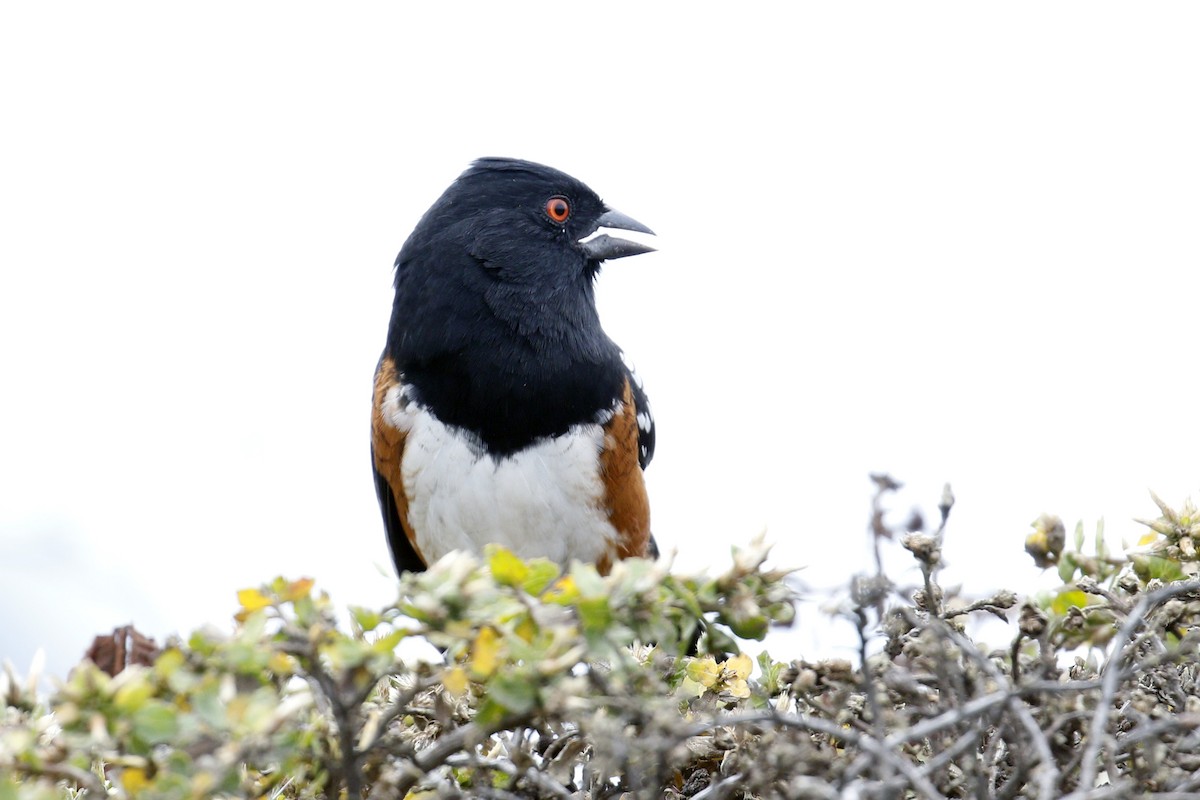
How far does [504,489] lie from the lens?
385 cm

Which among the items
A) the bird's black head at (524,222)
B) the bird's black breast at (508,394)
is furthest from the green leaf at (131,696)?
the bird's black head at (524,222)

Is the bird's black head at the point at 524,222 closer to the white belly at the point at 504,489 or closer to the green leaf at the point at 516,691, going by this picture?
the white belly at the point at 504,489

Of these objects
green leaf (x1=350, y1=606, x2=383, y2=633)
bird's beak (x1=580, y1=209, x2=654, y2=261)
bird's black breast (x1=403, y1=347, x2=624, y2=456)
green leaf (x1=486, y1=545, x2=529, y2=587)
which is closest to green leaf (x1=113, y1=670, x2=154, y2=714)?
green leaf (x1=350, y1=606, x2=383, y2=633)

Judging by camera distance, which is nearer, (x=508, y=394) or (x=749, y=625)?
(x=749, y=625)

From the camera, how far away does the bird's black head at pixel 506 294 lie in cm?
379

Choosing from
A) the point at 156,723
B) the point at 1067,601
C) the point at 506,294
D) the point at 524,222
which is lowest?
the point at 1067,601

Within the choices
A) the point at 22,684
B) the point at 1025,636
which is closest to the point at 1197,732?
the point at 1025,636

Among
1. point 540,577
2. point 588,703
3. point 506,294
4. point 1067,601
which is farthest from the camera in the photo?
point 506,294

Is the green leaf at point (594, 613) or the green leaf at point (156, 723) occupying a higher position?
the green leaf at point (594, 613)

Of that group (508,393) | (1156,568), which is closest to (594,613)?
(1156,568)

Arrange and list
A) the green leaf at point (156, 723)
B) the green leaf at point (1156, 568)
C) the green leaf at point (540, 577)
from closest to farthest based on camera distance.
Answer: the green leaf at point (156, 723) < the green leaf at point (540, 577) < the green leaf at point (1156, 568)

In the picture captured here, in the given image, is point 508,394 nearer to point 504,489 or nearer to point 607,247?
point 504,489

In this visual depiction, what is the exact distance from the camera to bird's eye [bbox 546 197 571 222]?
422 centimetres

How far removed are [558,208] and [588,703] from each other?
2.97 m
